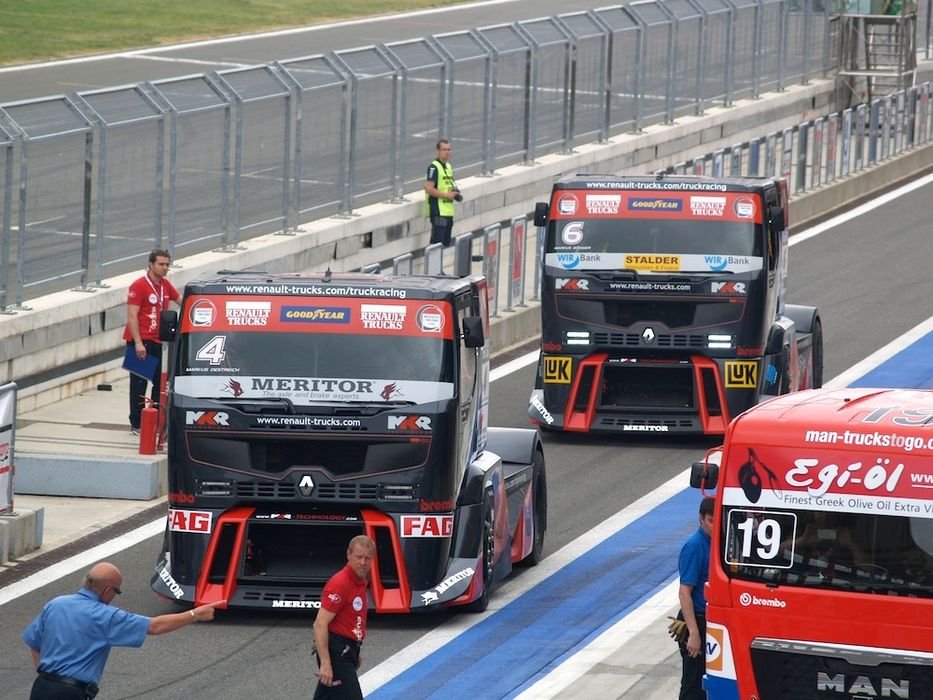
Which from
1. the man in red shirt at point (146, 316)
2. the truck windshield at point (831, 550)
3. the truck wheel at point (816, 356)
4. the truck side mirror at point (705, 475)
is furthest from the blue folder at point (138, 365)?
the truck windshield at point (831, 550)

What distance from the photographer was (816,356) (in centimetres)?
2280

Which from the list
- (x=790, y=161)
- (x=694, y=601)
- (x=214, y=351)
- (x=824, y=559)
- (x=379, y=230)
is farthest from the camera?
(x=790, y=161)

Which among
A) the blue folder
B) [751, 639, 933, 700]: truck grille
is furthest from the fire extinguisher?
[751, 639, 933, 700]: truck grille

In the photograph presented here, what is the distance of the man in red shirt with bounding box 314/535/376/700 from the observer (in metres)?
10.9

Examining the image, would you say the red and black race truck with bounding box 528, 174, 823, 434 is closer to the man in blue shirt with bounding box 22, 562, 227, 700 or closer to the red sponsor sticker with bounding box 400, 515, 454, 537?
the red sponsor sticker with bounding box 400, 515, 454, 537

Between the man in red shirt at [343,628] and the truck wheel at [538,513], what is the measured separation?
4.88m

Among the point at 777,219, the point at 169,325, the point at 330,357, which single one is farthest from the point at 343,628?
the point at 777,219

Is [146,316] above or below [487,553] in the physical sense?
above

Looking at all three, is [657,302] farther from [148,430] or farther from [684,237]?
[148,430]

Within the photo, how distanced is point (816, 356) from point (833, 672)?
40.5ft

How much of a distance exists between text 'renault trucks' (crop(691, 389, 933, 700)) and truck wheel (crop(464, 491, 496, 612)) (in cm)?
361

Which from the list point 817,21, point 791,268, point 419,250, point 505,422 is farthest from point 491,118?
point 817,21

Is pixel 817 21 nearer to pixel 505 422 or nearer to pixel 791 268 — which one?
pixel 791 268

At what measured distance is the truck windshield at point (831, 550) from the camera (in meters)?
10.7
